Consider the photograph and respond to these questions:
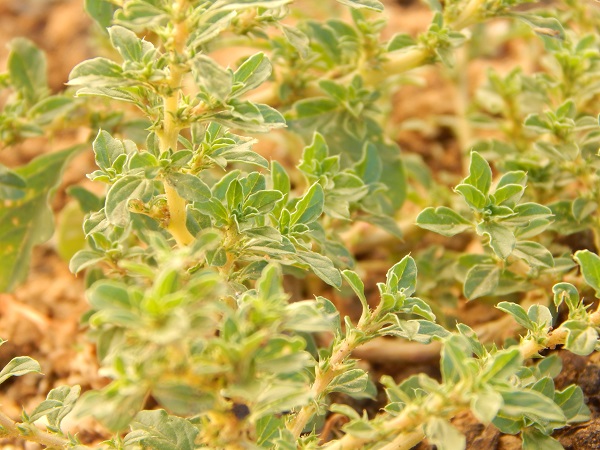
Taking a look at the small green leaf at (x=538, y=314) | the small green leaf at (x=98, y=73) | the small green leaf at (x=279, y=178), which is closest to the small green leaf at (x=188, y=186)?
the small green leaf at (x=98, y=73)

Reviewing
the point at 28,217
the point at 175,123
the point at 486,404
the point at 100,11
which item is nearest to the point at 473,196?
the point at 486,404

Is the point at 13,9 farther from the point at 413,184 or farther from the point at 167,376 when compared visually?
the point at 167,376

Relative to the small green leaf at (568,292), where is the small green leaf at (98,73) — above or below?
above

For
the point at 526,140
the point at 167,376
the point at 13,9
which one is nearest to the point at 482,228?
the point at 167,376

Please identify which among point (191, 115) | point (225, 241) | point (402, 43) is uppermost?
point (191, 115)

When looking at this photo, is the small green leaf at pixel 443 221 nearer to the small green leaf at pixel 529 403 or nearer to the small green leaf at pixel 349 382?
the small green leaf at pixel 349 382

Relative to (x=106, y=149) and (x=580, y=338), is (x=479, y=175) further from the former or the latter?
(x=106, y=149)
